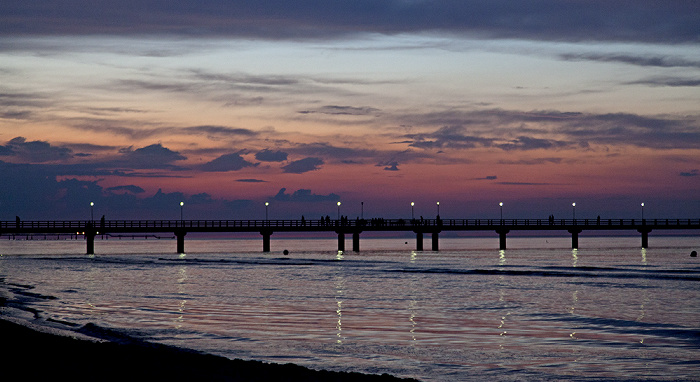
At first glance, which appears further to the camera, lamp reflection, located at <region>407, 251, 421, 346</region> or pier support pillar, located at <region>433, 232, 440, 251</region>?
pier support pillar, located at <region>433, 232, 440, 251</region>

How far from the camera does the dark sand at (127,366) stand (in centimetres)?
1255

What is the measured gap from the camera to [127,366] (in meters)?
13.4

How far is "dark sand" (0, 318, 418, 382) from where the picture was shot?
12.6 m

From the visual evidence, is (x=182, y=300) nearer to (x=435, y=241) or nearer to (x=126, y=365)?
(x=126, y=365)

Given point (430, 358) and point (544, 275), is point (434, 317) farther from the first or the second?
point (544, 275)

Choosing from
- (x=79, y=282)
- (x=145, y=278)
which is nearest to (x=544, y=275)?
(x=145, y=278)

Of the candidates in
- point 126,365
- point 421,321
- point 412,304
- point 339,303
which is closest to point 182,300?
point 339,303

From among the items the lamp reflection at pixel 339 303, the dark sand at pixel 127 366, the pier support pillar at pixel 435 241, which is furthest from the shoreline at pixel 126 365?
the pier support pillar at pixel 435 241

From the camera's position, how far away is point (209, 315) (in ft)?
84.0

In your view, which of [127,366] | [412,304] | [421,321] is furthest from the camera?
[412,304]

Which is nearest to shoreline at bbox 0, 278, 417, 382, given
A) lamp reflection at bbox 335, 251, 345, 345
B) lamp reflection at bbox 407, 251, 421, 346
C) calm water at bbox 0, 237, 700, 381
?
calm water at bbox 0, 237, 700, 381

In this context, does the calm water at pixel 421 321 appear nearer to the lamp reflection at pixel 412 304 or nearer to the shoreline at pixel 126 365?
the lamp reflection at pixel 412 304

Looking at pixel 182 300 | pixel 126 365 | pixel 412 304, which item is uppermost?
pixel 126 365

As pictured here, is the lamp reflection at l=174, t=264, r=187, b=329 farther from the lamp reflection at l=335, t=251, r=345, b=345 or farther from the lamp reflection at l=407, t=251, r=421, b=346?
the lamp reflection at l=407, t=251, r=421, b=346
